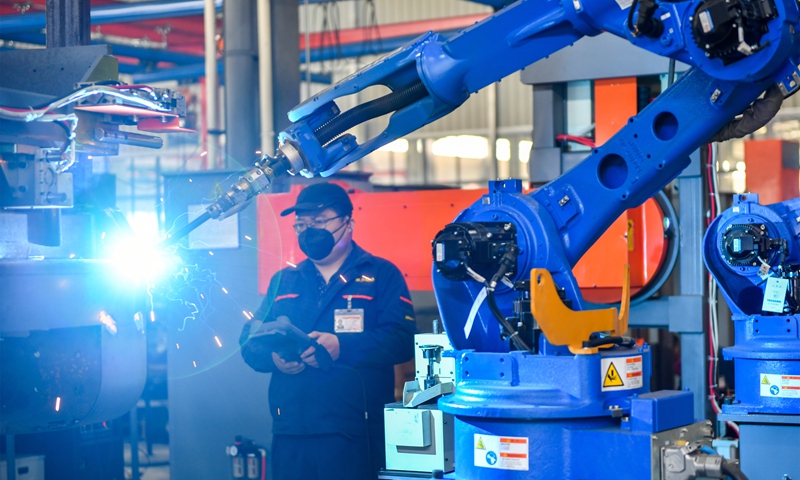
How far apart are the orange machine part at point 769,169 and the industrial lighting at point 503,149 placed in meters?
9.31

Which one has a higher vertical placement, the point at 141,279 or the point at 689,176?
the point at 689,176

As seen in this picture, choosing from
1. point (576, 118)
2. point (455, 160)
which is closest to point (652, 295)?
point (576, 118)

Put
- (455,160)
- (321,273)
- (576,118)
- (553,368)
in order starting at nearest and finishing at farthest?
1. (553,368)
2. (321,273)
3. (576,118)
4. (455,160)

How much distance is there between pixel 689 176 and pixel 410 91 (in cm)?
248

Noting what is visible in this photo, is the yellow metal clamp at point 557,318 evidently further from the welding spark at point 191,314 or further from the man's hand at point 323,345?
the welding spark at point 191,314

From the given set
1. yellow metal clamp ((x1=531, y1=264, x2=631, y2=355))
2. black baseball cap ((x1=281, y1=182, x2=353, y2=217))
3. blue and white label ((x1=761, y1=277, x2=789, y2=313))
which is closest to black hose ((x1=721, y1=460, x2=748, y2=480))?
yellow metal clamp ((x1=531, y1=264, x2=631, y2=355))

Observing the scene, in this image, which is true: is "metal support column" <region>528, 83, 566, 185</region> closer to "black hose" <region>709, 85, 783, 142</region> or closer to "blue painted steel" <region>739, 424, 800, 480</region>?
"blue painted steel" <region>739, 424, 800, 480</region>

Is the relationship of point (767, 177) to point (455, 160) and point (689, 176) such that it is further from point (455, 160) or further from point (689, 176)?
point (455, 160)

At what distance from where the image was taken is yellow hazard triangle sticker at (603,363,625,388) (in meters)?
2.71

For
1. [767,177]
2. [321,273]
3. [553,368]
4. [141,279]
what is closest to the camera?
[553,368]

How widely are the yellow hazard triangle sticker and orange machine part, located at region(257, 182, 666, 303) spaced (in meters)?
2.10

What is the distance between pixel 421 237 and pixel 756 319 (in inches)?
69.5

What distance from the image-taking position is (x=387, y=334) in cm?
442

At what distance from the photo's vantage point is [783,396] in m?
4.69
